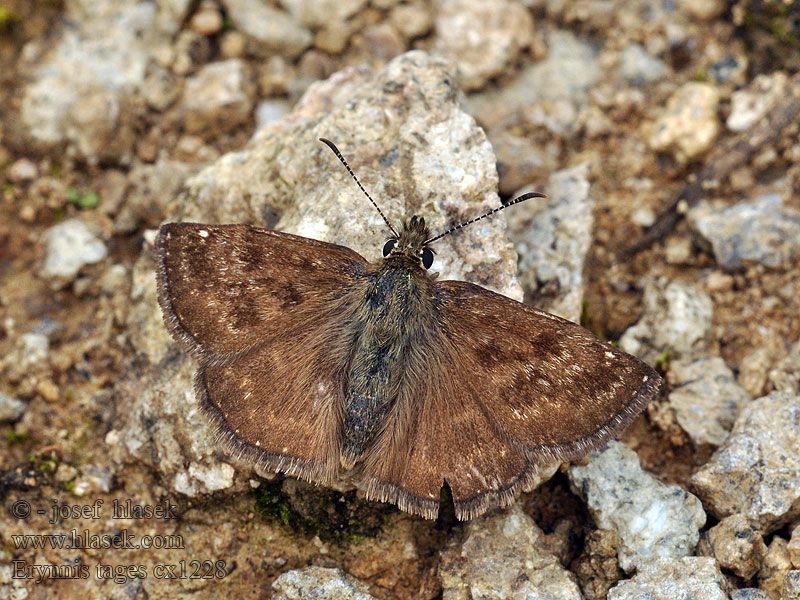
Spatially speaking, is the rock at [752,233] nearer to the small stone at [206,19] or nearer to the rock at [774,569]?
the rock at [774,569]

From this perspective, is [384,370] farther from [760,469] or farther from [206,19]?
[206,19]

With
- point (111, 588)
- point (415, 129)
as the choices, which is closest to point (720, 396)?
point (415, 129)

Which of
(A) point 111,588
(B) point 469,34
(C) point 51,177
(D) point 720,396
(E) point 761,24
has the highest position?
(E) point 761,24

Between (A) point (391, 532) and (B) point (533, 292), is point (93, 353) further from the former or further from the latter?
(B) point (533, 292)

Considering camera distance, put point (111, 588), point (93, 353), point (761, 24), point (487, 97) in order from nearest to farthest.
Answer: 1. point (111, 588)
2. point (93, 353)
3. point (761, 24)
4. point (487, 97)

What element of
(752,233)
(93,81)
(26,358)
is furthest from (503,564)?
Result: (93,81)
